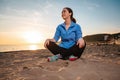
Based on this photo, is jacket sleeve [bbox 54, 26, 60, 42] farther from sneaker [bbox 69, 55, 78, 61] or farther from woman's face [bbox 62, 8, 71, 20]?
sneaker [bbox 69, 55, 78, 61]

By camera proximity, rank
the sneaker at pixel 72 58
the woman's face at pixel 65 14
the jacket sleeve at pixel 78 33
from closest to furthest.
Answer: the sneaker at pixel 72 58
the jacket sleeve at pixel 78 33
the woman's face at pixel 65 14

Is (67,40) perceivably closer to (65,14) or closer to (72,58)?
(72,58)

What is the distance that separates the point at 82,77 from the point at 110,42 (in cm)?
1615

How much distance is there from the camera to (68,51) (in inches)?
191

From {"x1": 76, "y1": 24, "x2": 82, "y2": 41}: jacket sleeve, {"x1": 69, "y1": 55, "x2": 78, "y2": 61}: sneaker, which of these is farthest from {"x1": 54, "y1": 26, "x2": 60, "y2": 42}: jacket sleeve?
{"x1": 69, "y1": 55, "x2": 78, "y2": 61}: sneaker

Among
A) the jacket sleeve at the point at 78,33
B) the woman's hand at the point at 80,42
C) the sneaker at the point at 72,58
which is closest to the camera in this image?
the woman's hand at the point at 80,42

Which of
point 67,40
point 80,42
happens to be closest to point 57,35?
point 67,40

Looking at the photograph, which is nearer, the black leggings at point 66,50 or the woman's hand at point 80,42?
the woman's hand at point 80,42

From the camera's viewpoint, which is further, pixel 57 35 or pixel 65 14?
pixel 57 35

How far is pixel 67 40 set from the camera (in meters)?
4.87

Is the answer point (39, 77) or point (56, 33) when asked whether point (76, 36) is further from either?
point (39, 77)

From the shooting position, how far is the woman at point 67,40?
4.75 meters

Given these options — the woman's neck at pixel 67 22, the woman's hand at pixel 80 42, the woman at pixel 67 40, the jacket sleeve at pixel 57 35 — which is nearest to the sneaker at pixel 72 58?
the woman at pixel 67 40

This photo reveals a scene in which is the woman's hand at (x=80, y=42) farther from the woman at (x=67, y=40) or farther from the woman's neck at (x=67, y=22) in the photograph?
the woman's neck at (x=67, y=22)
